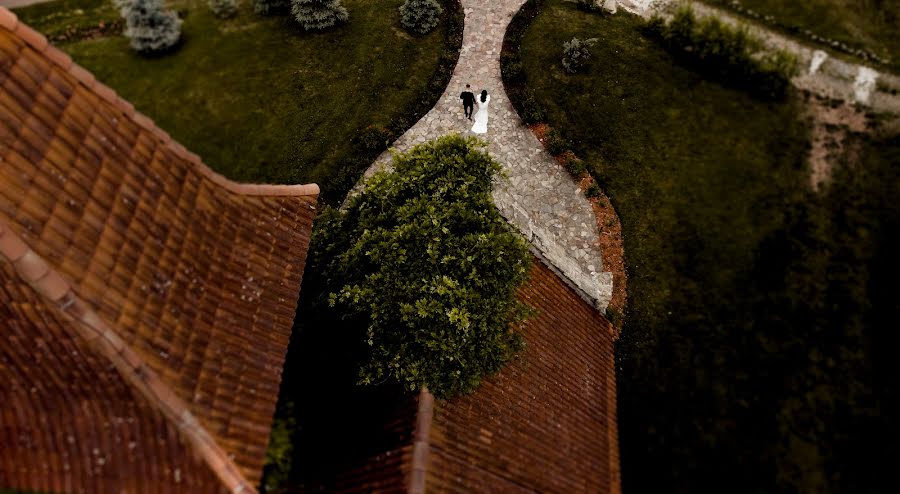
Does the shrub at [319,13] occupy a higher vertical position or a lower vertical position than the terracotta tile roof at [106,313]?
lower

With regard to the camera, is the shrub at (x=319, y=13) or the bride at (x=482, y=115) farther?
the shrub at (x=319, y=13)

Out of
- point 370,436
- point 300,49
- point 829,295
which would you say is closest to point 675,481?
point 829,295

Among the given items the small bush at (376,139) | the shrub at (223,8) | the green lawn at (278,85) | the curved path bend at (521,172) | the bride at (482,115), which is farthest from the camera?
the shrub at (223,8)

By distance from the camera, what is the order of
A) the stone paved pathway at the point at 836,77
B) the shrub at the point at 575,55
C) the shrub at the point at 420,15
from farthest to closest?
1. the shrub at the point at 420,15
2. the shrub at the point at 575,55
3. the stone paved pathway at the point at 836,77

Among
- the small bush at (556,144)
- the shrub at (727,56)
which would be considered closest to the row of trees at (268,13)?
the small bush at (556,144)

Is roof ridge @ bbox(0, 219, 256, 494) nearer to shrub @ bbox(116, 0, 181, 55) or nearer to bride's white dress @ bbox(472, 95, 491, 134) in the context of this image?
bride's white dress @ bbox(472, 95, 491, 134)

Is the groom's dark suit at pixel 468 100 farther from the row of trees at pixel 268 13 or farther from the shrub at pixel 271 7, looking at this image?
the shrub at pixel 271 7

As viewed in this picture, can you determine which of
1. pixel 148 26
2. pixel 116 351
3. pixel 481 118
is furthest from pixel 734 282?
pixel 148 26
